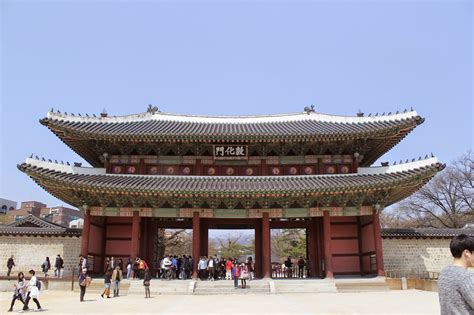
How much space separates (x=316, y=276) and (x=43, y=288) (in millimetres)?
15170

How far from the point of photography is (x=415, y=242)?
79.5ft

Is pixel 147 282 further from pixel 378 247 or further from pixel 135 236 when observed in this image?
pixel 378 247

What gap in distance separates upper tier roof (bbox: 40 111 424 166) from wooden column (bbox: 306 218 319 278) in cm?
544

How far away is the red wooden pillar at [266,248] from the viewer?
2178 centimetres

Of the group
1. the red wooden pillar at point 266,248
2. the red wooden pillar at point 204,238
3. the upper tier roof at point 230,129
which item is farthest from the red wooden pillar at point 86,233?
the red wooden pillar at point 266,248

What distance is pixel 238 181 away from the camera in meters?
23.6

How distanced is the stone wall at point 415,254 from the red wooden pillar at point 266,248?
7164 mm

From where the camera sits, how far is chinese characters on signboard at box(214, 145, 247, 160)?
24.8m

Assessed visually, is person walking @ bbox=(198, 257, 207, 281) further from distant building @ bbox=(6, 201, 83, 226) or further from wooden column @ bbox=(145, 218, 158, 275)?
distant building @ bbox=(6, 201, 83, 226)

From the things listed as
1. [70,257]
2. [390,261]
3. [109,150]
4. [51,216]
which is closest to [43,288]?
[70,257]

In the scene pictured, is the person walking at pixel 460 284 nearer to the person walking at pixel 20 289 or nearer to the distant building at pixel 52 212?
the person walking at pixel 20 289

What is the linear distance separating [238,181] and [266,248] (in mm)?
4170

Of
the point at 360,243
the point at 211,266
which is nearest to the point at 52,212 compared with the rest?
the point at 211,266

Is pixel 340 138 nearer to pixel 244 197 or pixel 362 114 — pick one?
pixel 362 114
